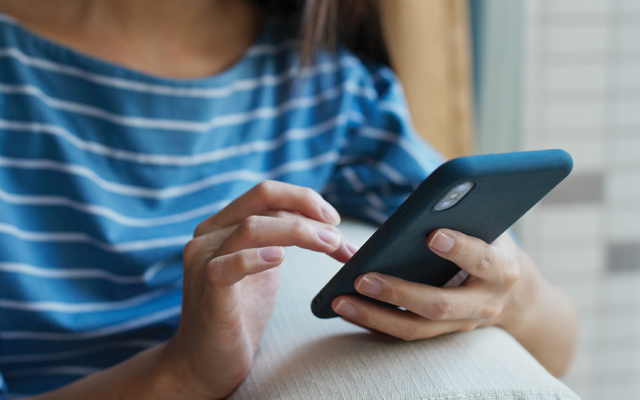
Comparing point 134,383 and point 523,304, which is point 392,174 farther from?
point 134,383

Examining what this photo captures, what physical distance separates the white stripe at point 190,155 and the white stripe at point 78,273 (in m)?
0.15

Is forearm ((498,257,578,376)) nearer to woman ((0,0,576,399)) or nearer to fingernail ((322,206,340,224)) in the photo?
woman ((0,0,576,399))

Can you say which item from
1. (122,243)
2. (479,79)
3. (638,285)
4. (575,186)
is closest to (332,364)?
(122,243)

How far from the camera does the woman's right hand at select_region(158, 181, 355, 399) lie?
0.43 m

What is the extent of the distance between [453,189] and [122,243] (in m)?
0.49

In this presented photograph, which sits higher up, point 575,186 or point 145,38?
point 145,38

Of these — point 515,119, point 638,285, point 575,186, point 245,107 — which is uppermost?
point 245,107

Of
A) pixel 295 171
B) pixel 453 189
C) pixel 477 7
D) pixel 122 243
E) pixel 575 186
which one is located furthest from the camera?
pixel 575 186

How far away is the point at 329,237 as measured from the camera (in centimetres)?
44

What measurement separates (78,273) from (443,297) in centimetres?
49

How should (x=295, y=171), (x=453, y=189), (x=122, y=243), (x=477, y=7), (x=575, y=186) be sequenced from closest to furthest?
(x=453, y=189), (x=122, y=243), (x=295, y=171), (x=477, y=7), (x=575, y=186)

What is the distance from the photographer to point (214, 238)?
50 centimetres

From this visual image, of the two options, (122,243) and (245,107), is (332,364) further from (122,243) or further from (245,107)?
(245,107)

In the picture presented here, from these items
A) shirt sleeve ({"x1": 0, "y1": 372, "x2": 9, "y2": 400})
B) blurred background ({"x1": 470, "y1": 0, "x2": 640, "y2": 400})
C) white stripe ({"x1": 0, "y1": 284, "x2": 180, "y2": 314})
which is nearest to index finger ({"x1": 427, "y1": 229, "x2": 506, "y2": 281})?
white stripe ({"x1": 0, "y1": 284, "x2": 180, "y2": 314})
